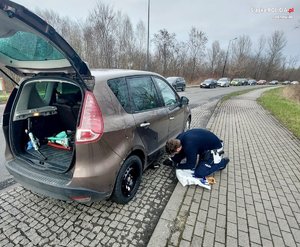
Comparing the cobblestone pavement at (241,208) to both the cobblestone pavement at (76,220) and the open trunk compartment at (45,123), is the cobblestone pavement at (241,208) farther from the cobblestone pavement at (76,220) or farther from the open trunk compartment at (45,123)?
the open trunk compartment at (45,123)

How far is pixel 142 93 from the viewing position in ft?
9.96

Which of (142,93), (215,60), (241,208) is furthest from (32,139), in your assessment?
(215,60)

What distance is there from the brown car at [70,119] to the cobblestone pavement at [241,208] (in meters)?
0.78

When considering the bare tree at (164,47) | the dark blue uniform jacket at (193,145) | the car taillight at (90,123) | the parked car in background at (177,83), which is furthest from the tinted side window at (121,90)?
the bare tree at (164,47)

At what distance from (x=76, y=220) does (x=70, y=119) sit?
1.52 m

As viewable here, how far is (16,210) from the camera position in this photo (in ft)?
8.41

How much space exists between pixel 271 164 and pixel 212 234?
2.69 metres

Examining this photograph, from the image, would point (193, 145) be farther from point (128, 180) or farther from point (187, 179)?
point (128, 180)

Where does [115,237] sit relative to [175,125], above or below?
below

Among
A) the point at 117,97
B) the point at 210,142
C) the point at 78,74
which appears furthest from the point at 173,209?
the point at 78,74

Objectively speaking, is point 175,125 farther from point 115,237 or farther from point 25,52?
point 25,52

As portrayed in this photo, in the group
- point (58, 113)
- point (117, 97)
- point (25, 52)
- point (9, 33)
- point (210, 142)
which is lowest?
point (210, 142)

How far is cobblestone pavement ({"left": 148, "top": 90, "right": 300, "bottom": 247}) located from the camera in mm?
2180

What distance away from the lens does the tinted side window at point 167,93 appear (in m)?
3.69
